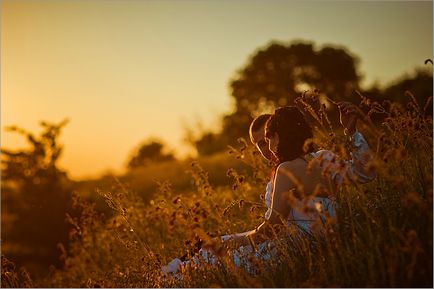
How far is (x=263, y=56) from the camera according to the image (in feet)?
128

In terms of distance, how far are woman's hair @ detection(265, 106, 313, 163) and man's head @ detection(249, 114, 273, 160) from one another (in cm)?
57

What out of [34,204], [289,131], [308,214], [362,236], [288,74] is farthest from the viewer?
[288,74]

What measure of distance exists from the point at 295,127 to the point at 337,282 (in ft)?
4.31

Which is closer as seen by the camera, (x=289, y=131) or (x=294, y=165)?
(x=294, y=165)

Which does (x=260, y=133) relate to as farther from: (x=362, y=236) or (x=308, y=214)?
(x=362, y=236)

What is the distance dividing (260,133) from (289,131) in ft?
2.17

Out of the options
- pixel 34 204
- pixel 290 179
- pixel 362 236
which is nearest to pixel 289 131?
pixel 290 179

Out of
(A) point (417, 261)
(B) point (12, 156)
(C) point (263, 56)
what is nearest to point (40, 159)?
(B) point (12, 156)

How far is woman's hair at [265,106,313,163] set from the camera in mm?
4195

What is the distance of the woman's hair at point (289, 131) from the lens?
165 inches

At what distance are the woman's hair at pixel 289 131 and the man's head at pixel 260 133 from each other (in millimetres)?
573

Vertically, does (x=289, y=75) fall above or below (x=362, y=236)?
above

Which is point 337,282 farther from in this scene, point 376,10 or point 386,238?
point 376,10

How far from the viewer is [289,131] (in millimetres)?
4230
